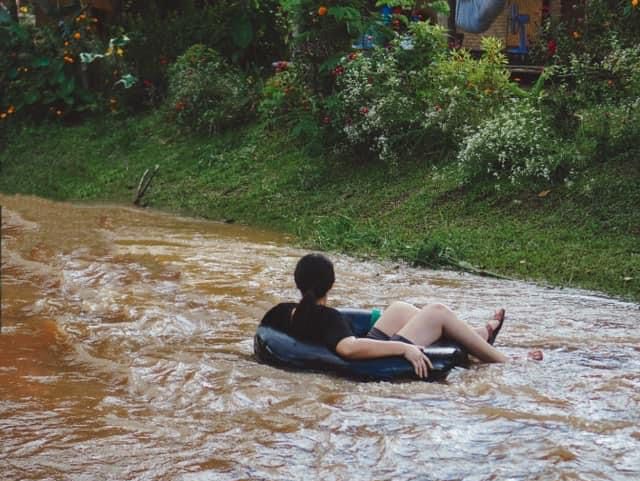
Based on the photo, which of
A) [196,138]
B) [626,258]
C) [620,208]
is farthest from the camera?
[196,138]

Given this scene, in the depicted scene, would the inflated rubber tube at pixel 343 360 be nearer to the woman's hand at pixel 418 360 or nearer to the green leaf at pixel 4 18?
the woman's hand at pixel 418 360

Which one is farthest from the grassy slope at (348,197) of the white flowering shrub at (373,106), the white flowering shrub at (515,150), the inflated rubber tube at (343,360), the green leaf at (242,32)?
the inflated rubber tube at (343,360)

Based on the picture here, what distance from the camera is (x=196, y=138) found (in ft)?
60.8

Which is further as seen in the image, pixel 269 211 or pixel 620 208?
pixel 269 211

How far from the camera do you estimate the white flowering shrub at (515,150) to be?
37.7 ft

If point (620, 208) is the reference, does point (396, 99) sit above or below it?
above

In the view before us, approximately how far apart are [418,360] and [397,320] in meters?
0.66

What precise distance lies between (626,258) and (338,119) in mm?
6110

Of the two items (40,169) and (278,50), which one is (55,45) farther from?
(278,50)

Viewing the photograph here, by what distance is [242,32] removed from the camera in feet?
64.3

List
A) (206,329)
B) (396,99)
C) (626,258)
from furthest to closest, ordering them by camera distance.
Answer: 1. (396,99)
2. (626,258)
3. (206,329)

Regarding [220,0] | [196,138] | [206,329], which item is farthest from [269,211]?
[220,0]

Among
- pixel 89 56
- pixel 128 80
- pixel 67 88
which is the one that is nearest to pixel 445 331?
pixel 128 80

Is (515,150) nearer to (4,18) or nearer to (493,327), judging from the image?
(493,327)
